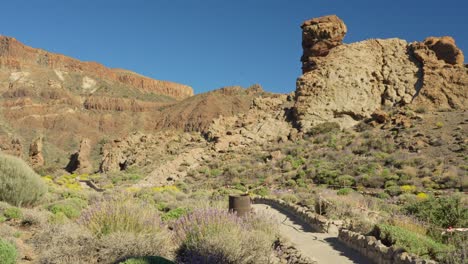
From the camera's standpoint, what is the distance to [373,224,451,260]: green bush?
23.9ft

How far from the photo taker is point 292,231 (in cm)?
1165

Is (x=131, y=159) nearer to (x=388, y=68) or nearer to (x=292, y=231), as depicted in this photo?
(x=388, y=68)

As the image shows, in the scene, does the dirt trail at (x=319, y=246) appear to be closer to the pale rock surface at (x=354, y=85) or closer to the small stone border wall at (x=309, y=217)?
the small stone border wall at (x=309, y=217)

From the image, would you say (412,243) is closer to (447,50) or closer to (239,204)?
(239,204)

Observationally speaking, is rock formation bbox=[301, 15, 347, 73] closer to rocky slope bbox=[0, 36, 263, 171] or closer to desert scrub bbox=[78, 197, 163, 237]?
desert scrub bbox=[78, 197, 163, 237]

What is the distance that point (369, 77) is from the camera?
4022cm

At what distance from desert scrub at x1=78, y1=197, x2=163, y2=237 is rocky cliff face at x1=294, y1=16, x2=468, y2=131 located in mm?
31213

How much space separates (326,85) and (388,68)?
634 cm

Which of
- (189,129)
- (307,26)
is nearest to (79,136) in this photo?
(189,129)

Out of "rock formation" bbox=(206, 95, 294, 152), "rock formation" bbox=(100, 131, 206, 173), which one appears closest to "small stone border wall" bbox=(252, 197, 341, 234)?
"rock formation" bbox=(206, 95, 294, 152)

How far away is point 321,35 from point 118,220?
38.7 metres

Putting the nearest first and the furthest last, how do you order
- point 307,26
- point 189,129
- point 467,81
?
point 467,81
point 307,26
point 189,129

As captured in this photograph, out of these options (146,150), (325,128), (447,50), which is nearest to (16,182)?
(325,128)

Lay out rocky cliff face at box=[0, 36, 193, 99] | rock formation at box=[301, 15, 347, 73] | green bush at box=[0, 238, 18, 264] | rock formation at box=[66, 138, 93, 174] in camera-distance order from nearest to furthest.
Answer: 1. green bush at box=[0, 238, 18, 264]
2. rock formation at box=[301, 15, 347, 73]
3. rock formation at box=[66, 138, 93, 174]
4. rocky cliff face at box=[0, 36, 193, 99]
